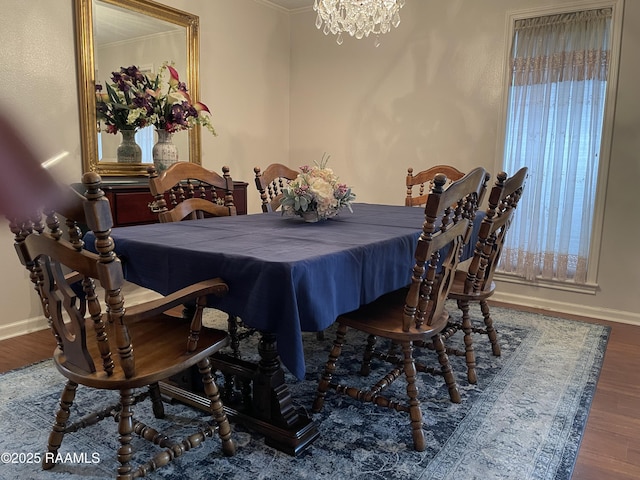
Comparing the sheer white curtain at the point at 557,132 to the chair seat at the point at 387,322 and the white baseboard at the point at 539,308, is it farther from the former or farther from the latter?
the chair seat at the point at 387,322

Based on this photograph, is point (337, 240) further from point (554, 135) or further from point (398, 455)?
point (554, 135)

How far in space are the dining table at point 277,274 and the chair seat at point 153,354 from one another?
0.14 m

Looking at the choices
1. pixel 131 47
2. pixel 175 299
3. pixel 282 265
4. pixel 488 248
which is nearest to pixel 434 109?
pixel 488 248

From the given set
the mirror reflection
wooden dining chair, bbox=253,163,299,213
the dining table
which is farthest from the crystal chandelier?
the mirror reflection

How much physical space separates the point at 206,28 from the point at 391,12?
1765 mm

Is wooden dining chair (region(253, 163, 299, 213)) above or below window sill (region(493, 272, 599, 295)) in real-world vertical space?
above

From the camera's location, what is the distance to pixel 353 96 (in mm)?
4332

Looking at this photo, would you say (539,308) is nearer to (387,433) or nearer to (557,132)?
(557,132)

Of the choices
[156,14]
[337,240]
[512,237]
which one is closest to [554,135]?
[512,237]

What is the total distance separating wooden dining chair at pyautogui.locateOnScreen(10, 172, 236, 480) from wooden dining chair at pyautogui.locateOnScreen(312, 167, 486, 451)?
54 cm

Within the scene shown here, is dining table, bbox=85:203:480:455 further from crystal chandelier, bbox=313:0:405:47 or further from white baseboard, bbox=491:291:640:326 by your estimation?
white baseboard, bbox=491:291:640:326

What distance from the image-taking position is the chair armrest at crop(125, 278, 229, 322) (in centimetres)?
130

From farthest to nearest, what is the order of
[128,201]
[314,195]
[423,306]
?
[128,201] → [314,195] → [423,306]

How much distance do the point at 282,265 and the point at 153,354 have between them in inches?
19.5
